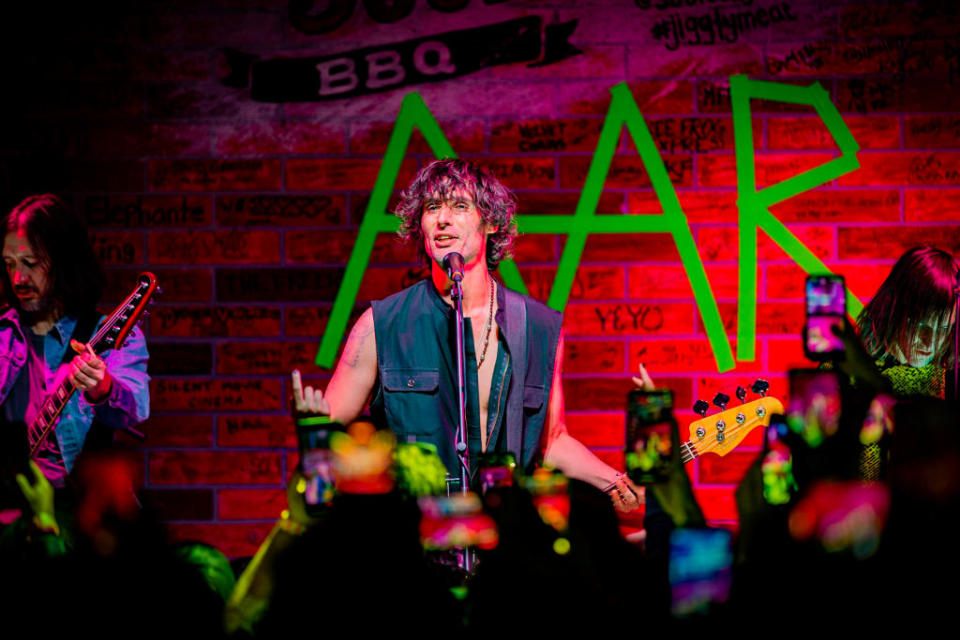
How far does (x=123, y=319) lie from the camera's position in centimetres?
248

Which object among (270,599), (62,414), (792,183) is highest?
(792,183)

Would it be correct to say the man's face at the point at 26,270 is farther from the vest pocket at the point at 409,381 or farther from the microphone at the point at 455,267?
the microphone at the point at 455,267

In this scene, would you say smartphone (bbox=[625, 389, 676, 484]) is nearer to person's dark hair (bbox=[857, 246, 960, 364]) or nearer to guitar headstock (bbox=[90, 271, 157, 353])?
person's dark hair (bbox=[857, 246, 960, 364])

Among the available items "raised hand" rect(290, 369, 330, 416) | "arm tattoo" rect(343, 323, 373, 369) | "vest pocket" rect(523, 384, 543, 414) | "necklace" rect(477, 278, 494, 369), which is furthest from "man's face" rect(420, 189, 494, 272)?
"raised hand" rect(290, 369, 330, 416)

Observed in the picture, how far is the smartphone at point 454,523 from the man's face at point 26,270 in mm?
1675

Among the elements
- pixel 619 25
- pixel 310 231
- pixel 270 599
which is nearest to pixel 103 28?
pixel 310 231

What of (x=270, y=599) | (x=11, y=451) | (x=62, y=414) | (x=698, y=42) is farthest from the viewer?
(x=698, y=42)

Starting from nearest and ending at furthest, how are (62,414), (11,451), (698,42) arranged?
1. (11,451)
2. (62,414)
3. (698,42)

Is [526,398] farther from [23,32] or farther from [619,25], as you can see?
[23,32]

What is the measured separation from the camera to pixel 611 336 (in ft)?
11.1

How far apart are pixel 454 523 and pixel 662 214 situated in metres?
2.10

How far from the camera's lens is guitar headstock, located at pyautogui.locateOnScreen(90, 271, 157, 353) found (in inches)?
97.4

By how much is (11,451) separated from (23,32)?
2030 mm

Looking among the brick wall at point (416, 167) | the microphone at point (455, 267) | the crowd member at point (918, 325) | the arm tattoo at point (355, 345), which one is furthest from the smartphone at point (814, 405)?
the brick wall at point (416, 167)
